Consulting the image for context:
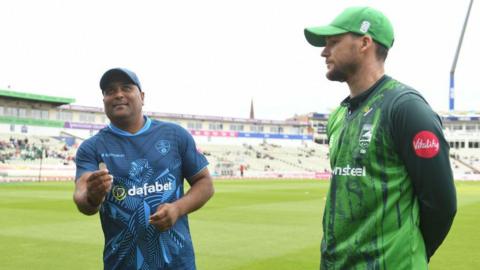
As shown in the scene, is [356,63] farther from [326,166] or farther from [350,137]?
[326,166]

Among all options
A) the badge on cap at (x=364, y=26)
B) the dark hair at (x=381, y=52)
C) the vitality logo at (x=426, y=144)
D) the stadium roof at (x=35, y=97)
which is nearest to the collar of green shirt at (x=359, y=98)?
the dark hair at (x=381, y=52)

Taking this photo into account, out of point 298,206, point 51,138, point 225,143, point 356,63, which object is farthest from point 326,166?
point 356,63

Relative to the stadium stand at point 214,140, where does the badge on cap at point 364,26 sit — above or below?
above

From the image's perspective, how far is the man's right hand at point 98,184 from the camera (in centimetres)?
328

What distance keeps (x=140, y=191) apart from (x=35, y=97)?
7251 cm

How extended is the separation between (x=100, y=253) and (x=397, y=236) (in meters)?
8.30

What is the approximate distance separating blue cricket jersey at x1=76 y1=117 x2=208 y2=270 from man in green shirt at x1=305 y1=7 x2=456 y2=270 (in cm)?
115

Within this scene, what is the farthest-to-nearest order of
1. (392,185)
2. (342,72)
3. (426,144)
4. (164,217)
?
(164,217) < (342,72) < (392,185) < (426,144)

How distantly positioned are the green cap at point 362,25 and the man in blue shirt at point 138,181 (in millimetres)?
1417

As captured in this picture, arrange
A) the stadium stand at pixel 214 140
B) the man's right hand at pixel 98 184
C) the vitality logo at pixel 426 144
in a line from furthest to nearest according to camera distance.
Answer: the stadium stand at pixel 214 140 < the man's right hand at pixel 98 184 < the vitality logo at pixel 426 144

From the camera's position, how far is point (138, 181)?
376 cm

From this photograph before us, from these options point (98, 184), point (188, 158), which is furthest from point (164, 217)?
point (188, 158)

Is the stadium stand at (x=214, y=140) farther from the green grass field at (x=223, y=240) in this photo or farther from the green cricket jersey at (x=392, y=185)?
the green cricket jersey at (x=392, y=185)

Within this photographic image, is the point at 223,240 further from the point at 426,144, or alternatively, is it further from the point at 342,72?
the point at 426,144
